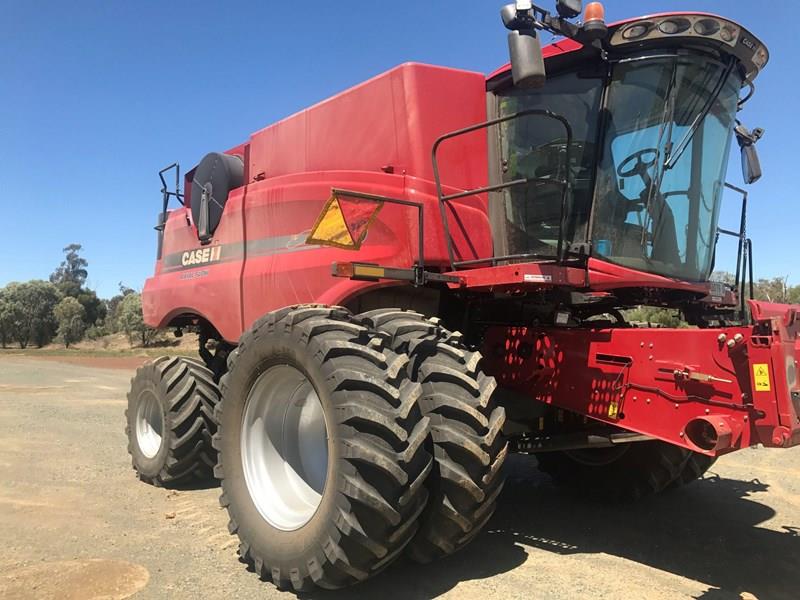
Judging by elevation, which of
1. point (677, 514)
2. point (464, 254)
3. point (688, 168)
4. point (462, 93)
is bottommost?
point (677, 514)

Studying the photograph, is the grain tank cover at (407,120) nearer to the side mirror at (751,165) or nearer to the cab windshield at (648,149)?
the cab windshield at (648,149)

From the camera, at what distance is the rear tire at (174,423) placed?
19.1 ft

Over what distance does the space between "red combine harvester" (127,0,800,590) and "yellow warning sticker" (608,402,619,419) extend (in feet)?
0.09

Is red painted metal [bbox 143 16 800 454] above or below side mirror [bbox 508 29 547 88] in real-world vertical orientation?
below

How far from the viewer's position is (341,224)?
13.3ft

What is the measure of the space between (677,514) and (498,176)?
3.09m

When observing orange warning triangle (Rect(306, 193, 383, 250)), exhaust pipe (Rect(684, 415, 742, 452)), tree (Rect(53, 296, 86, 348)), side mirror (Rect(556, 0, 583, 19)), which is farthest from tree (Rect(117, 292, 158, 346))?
exhaust pipe (Rect(684, 415, 742, 452))

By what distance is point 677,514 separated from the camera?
16.7 feet

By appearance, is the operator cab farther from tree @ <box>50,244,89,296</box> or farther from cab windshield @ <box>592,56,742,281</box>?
tree @ <box>50,244,89,296</box>

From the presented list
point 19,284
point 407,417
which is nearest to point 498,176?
point 407,417

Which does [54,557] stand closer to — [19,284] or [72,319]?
[72,319]

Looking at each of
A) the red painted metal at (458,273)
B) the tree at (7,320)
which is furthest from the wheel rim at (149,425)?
the tree at (7,320)

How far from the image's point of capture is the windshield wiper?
4.04m

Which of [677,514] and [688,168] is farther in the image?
[677,514]
